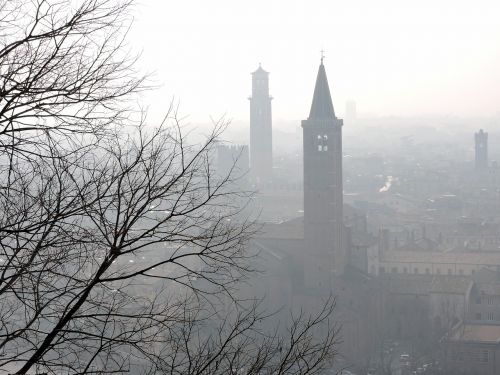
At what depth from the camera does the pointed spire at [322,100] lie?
103ft

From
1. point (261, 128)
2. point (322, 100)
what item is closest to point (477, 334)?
point (322, 100)

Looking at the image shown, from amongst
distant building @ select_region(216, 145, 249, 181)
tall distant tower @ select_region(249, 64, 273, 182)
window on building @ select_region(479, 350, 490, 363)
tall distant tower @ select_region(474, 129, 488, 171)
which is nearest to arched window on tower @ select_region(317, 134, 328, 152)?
distant building @ select_region(216, 145, 249, 181)

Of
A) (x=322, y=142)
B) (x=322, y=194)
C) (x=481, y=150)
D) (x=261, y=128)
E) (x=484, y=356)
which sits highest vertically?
(x=261, y=128)

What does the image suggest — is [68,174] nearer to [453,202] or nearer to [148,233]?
[148,233]

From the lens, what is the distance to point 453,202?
238 feet

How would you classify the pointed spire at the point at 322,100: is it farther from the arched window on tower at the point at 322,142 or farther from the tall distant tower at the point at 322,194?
the arched window on tower at the point at 322,142

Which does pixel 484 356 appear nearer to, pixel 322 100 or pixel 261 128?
pixel 322 100

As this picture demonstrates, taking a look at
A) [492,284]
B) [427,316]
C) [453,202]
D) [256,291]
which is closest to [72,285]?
[256,291]

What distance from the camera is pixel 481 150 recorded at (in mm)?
92250

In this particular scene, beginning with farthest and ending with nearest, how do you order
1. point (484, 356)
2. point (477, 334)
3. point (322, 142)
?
point (322, 142) < point (477, 334) < point (484, 356)

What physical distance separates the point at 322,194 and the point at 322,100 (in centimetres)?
337

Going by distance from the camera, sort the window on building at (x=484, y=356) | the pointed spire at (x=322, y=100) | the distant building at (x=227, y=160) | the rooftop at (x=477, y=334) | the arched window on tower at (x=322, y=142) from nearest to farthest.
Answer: the distant building at (x=227, y=160), the window on building at (x=484, y=356), the rooftop at (x=477, y=334), the arched window on tower at (x=322, y=142), the pointed spire at (x=322, y=100)

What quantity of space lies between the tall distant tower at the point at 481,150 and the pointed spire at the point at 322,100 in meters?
60.4

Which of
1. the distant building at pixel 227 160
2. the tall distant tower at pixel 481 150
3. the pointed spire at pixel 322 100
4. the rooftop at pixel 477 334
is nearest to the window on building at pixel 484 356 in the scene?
the rooftop at pixel 477 334
